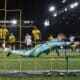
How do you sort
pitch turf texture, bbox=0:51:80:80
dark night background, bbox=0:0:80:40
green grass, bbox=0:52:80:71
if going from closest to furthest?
pitch turf texture, bbox=0:51:80:80
green grass, bbox=0:52:80:71
dark night background, bbox=0:0:80:40

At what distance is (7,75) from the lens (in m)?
13.2

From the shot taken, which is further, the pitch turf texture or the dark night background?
the dark night background

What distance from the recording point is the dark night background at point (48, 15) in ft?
129

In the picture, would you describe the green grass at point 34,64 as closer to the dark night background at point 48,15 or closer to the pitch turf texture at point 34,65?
the pitch turf texture at point 34,65

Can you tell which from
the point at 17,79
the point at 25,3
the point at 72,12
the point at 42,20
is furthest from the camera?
the point at 72,12

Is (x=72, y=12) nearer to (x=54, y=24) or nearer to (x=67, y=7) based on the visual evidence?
(x=67, y=7)

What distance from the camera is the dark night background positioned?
39.3 m

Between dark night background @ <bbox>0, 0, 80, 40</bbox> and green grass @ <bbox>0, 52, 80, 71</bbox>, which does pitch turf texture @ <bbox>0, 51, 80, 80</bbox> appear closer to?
green grass @ <bbox>0, 52, 80, 71</bbox>

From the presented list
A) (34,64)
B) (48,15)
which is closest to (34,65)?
(34,64)

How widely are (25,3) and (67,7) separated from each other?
6444 millimetres

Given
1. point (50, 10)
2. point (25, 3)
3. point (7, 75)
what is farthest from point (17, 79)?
point (50, 10)

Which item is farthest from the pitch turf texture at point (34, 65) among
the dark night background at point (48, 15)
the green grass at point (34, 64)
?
the dark night background at point (48, 15)

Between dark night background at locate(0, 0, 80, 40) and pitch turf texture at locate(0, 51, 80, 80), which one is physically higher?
dark night background at locate(0, 0, 80, 40)

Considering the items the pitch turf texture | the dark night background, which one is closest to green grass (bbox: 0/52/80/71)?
the pitch turf texture
